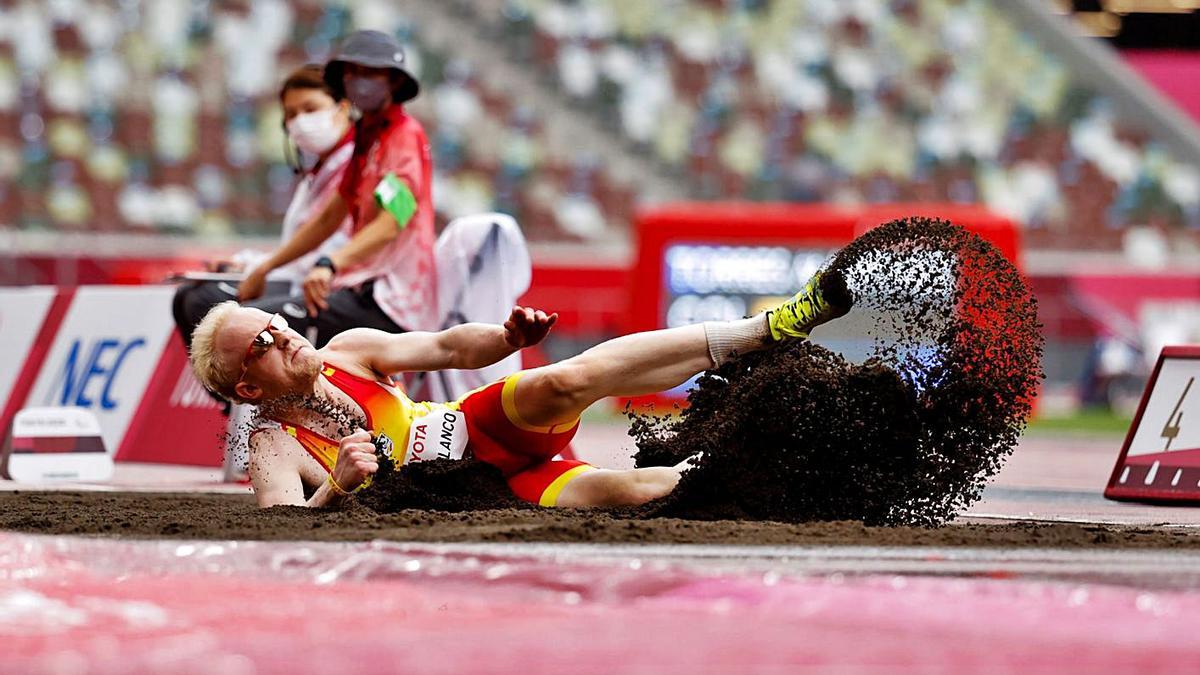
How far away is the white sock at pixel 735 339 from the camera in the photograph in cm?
546

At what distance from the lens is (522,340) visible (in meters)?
5.08

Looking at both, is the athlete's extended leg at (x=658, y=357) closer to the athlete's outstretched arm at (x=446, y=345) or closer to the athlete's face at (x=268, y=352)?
the athlete's outstretched arm at (x=446, y=345)

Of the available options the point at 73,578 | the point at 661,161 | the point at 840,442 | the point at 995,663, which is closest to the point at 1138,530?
the point at 840,442

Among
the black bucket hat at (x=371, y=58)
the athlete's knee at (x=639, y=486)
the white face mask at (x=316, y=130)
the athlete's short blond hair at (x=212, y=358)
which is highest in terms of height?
the black bucket hat at (x=371, y=58)

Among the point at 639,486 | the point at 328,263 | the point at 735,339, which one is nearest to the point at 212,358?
the point at 639,486

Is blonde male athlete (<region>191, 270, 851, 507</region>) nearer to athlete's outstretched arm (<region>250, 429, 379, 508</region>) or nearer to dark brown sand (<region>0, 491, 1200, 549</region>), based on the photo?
athlete's outstretched arm (<region>250, 429, 379, 508</region>)

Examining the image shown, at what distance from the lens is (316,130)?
8.59 metres

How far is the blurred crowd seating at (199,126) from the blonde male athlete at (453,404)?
56.4 feet

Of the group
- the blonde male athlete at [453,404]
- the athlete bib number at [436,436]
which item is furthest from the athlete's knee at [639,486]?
the athlete bib number at [436,436]

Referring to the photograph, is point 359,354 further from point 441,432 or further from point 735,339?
point 735,339

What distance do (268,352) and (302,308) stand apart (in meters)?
2.33

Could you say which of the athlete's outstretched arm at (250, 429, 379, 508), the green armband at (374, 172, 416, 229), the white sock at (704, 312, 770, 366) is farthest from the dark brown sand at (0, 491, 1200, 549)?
the green armband at (374, 172, 416, 229)

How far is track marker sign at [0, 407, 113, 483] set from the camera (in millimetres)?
8180

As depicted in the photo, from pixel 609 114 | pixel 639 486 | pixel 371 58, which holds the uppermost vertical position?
pixel 371 58
